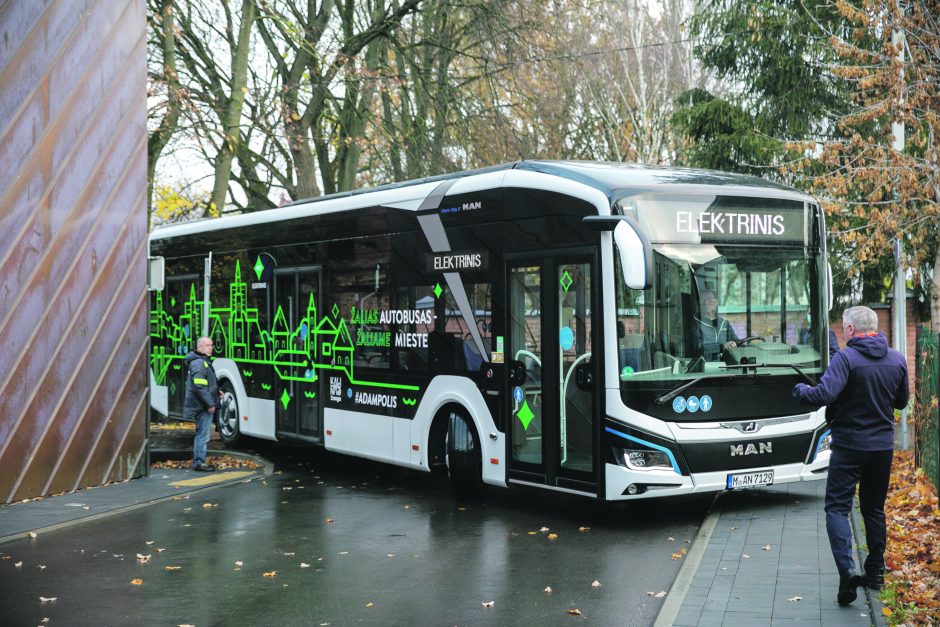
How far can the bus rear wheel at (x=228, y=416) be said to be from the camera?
1641 centimetres

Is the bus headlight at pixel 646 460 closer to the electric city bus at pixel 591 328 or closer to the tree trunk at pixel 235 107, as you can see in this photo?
the electric city bus at pixel 591 328

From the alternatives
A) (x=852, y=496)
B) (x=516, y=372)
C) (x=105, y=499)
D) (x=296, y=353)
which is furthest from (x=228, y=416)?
(x=852, y=496)

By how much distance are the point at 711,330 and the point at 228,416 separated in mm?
8845

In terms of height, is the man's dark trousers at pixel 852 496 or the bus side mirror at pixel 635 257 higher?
the bus side mirror at pixel 635 257

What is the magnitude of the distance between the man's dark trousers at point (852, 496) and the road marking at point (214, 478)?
8.37m

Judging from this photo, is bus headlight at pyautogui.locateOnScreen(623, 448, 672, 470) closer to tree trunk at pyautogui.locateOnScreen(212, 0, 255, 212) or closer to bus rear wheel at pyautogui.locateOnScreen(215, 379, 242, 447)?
bus rear wheel at pyautogui.locateOnScreen(215, 379, 242, 447)

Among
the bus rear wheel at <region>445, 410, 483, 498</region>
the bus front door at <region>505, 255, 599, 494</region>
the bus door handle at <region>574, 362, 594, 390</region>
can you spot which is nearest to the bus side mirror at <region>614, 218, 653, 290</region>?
the bus front door at <region>505, 255, 599, 494</region>

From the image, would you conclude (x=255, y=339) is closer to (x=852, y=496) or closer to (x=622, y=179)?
(x=622, y=179)

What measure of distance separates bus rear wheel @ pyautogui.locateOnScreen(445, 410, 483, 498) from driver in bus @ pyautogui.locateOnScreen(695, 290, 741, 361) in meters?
2.59

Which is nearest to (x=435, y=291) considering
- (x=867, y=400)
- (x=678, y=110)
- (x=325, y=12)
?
(x=867, y=400)

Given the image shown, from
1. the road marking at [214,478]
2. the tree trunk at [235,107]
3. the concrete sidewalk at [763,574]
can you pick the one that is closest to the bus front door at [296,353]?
the road marking at [214,478]

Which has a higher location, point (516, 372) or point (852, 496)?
point (516, 372)

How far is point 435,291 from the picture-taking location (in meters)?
11.9

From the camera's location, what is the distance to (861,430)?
23.4ft
